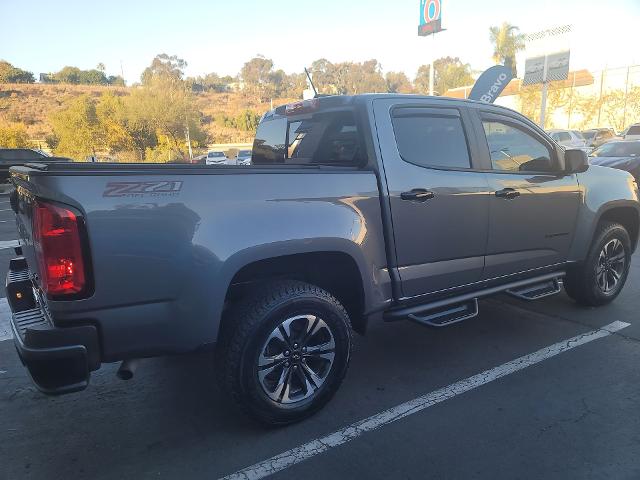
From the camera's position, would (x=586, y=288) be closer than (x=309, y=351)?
No

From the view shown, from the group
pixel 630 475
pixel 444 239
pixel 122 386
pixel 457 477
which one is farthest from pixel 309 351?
pixel 630 475

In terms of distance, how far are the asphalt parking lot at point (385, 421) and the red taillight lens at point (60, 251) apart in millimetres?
1063

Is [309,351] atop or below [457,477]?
atop

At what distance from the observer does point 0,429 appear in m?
2.97

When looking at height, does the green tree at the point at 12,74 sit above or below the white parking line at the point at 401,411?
above

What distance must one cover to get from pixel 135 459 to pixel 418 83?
96113 mm

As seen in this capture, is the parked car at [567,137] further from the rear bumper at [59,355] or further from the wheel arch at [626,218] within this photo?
the rear bumper at [59,355]

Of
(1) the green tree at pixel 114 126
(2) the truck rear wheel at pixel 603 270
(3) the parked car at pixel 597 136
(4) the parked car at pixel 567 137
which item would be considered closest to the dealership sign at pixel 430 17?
(4) the parked car at pixel 567 137

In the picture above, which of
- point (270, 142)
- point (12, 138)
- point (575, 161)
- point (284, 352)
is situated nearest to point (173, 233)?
point (284, 352)

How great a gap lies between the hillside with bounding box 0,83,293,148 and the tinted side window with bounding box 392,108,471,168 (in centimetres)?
5333

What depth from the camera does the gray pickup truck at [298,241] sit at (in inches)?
90.3

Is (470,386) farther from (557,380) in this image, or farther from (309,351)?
(309,351)

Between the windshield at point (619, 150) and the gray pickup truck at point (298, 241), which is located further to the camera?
the windshield at point (619, 150)

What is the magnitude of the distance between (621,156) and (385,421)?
13.1m
